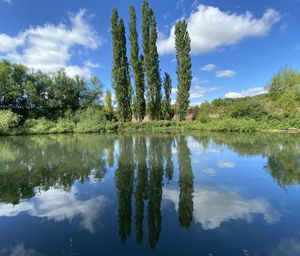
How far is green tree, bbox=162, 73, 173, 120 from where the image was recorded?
95.9 ft

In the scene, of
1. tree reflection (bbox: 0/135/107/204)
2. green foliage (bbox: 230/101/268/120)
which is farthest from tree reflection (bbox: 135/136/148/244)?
green foliage (bbox: 230/101/268/120)

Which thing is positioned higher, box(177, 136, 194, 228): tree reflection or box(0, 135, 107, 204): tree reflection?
box(0, 135, 107, 204): tree reflection

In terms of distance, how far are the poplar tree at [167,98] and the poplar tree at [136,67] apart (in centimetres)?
422

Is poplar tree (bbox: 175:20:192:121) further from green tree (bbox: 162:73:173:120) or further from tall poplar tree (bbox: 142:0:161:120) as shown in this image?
green tree (bbox: 162:73:173:120)

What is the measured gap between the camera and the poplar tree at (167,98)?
2922 cm

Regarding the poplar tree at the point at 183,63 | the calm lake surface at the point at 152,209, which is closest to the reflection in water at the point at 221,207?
the calm lake surface at the point at 152,209

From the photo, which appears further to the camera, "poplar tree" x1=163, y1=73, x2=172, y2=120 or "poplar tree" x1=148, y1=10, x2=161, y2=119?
"poplar tree" x1=163, y1=73, x2=172, y2=120

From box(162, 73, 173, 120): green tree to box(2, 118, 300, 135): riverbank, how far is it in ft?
16.1

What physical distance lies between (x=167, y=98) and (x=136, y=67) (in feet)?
21.0

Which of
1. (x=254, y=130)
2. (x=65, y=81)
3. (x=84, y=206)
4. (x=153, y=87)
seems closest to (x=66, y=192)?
(x=84, y=206)

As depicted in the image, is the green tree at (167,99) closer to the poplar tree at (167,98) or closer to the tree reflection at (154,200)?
the poplar tree at (167,98)

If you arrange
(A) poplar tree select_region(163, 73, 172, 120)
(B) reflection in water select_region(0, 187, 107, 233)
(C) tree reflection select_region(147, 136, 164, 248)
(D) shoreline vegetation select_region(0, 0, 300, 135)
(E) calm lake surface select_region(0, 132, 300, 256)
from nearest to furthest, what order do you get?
1. (E) calm lake surface select_region(0, 132, 300, 256)
2. (C) tree reflection select_region(147, 136, 164, 248)
3. (B) reflection in water select_region(0, 187, 107, 233)
4. (D) shoreline vegetation select_region(0, 0, 300, 135)
5. (A) poplar tree select_region(163, 73, 172, 120)

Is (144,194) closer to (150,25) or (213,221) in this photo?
(213,221)

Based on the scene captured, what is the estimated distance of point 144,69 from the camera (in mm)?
25844
